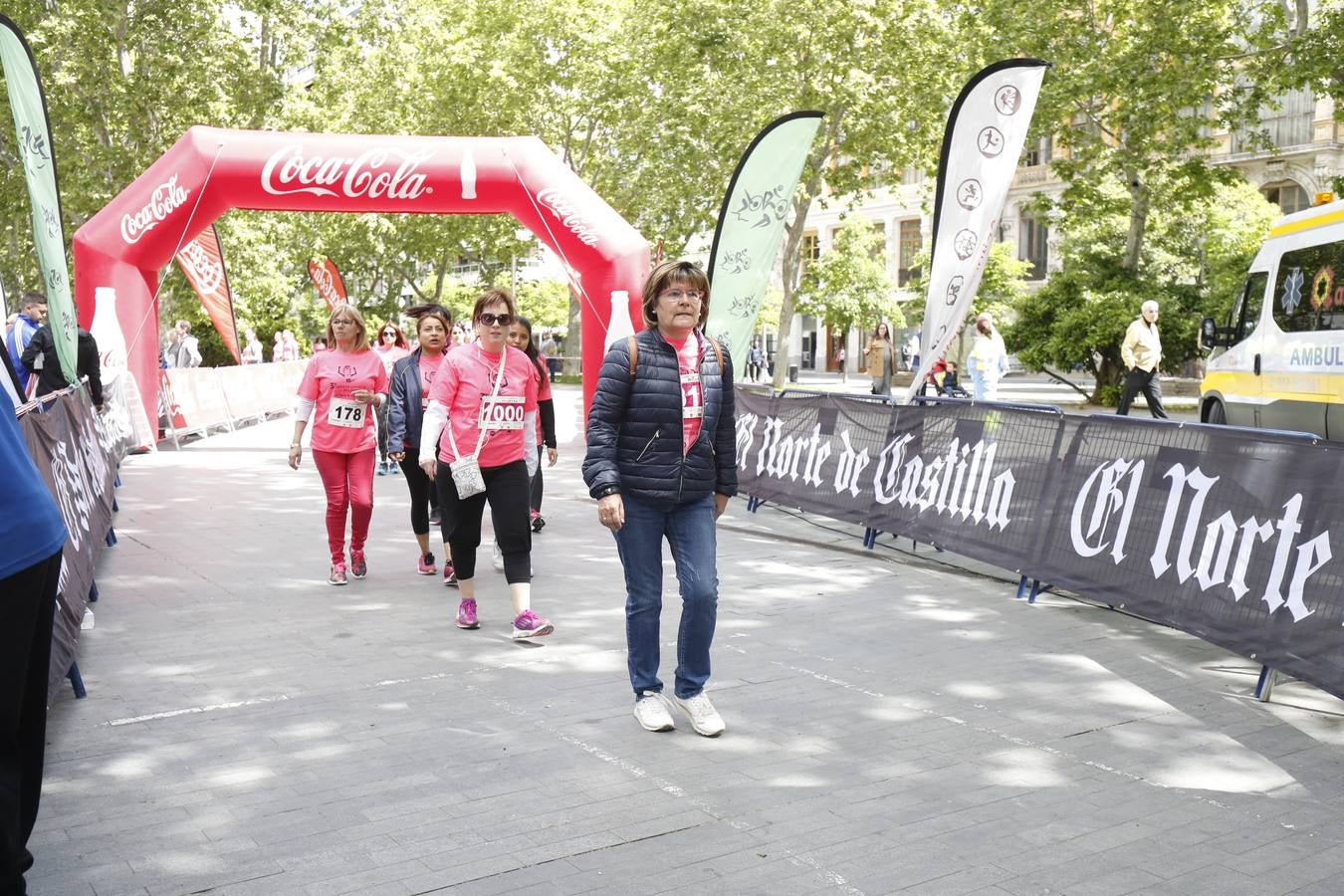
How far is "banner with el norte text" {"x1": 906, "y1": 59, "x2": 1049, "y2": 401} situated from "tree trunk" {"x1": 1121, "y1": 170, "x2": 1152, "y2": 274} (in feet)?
58.8

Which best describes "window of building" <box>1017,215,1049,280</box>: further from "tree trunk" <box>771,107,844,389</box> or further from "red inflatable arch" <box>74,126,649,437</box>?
"red inflatable arch" <box>74,126,649,437</box>

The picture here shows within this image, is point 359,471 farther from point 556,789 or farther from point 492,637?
point 556,789

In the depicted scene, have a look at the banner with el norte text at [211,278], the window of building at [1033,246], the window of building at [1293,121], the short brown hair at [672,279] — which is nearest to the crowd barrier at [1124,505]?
the short brown hair at [672,279]

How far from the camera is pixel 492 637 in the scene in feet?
22.9

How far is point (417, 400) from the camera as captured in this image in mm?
8742

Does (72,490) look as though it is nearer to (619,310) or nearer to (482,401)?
(482,401)

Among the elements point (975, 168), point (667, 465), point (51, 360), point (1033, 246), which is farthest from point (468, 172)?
point (1033, 246)

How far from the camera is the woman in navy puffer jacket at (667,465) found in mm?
5141

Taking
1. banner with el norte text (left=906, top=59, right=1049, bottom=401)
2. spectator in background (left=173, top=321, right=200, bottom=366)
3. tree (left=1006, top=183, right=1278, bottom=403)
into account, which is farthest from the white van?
spectator in background (left=173, top=321, right=200, bottom=366)

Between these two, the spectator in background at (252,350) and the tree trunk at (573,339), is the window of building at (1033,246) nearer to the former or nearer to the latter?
the tree trunk at (573,339)

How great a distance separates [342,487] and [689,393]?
4.12 metres

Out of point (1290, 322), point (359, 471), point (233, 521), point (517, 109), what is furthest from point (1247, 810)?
point (517, 109)

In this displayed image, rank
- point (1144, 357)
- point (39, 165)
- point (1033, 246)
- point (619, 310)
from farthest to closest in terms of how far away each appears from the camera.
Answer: point (1033, 246) → point (1144, 357) → point (619, 310) → point (39, 165)

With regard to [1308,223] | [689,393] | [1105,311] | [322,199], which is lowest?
[689,393]
